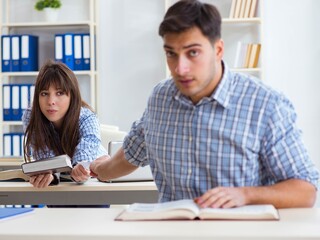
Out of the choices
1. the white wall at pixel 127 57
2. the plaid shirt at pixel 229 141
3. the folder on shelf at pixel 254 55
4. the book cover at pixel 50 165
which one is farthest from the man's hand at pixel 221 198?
the white wall at pixel 127 57

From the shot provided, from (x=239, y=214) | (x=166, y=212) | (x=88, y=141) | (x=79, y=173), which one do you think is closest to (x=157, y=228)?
(x=166, y=212)

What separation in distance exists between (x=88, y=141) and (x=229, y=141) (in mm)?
1406

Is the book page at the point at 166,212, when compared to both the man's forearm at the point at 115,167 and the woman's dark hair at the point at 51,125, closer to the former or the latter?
the man's forearm at the point at 115,167

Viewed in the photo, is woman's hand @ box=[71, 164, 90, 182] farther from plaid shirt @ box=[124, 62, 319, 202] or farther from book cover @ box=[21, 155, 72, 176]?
plaid shirt @ box=[124, 62, 319, 202]

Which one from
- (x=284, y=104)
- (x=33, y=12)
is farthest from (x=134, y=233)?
(x=33, y=12)

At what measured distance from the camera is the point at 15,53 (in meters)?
5.79

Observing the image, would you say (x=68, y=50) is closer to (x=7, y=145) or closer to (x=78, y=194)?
(x=7, y=145)

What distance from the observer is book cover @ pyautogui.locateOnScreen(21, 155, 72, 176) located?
282cm

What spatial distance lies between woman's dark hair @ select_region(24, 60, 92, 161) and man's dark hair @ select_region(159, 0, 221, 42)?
1.49 metres

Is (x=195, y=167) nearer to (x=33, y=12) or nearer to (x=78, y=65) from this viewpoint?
(x=78, y=65)

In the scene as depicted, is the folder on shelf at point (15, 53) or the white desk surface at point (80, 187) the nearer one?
the white desk surface at point (80, 187)

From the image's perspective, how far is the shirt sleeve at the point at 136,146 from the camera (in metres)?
2.32

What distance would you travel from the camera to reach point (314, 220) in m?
1.82

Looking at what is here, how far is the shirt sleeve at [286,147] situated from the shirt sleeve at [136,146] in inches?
18.6
